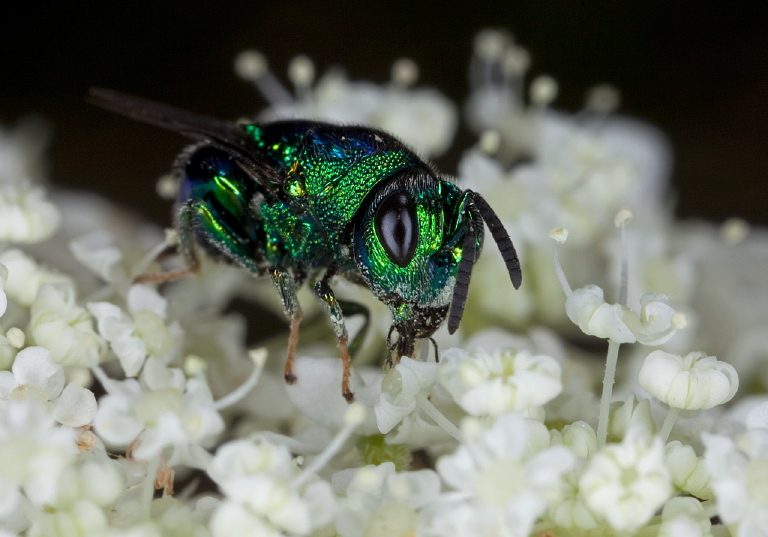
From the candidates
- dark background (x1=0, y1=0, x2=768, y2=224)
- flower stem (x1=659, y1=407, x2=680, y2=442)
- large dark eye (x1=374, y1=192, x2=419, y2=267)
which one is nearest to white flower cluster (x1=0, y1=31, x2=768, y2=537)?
flower stem (x1=659, y1=407, x2=680, y2=442)

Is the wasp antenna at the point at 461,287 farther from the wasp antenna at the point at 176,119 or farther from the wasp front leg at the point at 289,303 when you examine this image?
the wasp antenna at the point at 176,119

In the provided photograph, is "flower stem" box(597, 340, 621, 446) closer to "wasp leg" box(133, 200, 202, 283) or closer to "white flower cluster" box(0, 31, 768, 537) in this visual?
"white flower cluster" box(0, 31, 768, 537)

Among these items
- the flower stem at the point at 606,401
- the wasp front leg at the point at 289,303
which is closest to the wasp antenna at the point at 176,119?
the wasp front leg at the point at 289,303

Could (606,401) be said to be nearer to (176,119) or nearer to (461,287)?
(461,287)

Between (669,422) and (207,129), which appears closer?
(669,422)

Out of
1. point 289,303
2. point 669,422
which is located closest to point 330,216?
point 289,303

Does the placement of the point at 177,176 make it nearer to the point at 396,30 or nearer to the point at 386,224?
the point at 386,224
